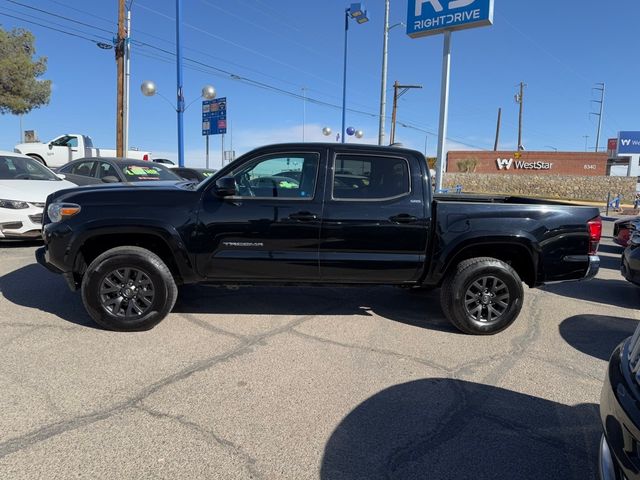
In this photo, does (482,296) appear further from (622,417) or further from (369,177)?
(622,417)

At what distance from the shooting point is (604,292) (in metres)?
6.59

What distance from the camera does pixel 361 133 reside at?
2994 cm

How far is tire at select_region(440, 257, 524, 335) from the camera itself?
176 inches

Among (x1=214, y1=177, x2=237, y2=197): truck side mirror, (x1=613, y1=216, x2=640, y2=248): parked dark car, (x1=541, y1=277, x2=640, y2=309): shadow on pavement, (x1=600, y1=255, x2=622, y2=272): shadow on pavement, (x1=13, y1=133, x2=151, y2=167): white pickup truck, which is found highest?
(x1=13, y1=133, x2=151, y2=167): white pickup truck

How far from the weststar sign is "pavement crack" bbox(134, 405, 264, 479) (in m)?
53.4

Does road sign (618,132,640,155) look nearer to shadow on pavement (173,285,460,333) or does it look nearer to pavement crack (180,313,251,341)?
shadow on pavement (173,285,460,333)

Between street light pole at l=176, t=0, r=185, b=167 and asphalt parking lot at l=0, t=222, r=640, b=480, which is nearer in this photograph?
asphalt parking lot at l=0, t=222, r=640, b=480

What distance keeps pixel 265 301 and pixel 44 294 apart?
2.61 meters

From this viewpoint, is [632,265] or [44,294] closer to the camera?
[44,294]

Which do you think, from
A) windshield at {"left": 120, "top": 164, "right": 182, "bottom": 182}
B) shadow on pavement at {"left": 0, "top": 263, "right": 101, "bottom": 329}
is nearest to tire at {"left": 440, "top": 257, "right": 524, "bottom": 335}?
shadow on pavement at {"left": 0, "top": 263, "right": 101, "bottom": 329}

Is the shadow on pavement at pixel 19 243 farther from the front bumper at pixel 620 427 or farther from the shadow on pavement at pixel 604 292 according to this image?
the front bumper at pixel 620 427

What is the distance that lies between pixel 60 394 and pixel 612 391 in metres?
3.31

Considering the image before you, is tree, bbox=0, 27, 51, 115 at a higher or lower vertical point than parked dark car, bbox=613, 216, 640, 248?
higher

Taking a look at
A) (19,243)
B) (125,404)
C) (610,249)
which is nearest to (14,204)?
(19,243)
